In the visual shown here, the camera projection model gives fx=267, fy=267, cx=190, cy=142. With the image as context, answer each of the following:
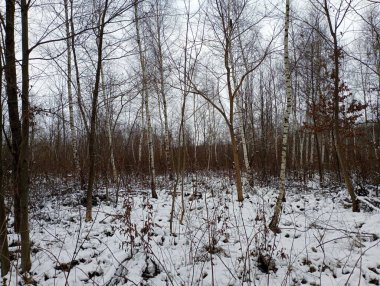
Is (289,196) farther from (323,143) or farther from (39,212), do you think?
(323,143)

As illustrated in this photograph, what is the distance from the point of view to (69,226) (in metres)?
5.27

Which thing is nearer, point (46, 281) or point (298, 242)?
point (46, 281)

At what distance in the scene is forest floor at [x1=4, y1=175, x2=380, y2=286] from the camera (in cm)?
334

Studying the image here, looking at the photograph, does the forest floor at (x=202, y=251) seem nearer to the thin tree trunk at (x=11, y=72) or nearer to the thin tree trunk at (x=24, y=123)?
the thin tree trunk at (x=24, y=123)

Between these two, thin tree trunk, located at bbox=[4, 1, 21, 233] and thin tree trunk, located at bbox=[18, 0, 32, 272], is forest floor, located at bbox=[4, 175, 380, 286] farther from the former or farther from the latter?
thin tree trunk, located at bbox=[4, 1, 21, 233]

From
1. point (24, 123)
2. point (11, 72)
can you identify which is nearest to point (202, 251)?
point (24, 123)

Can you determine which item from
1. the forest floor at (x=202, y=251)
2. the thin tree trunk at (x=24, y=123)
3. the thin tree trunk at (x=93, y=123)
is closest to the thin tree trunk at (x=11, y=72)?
the thin tree trunk at (x=24, y=123)

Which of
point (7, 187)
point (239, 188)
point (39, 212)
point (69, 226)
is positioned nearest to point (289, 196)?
point (239, 188)

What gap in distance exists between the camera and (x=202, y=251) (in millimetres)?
4055

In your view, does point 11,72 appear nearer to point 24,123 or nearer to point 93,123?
point 24,123

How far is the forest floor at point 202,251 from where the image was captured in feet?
11.0

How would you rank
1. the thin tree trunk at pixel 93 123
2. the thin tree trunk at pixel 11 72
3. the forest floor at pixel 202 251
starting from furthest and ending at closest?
1. the thin tree trunk at pixel 93 123
2. the forest floor at pixel 202 251
3. the thin tree trunk at pixel 11 72

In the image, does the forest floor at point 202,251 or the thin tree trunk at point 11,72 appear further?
the forest floor at point 202,251

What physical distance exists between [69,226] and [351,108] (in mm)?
9800
